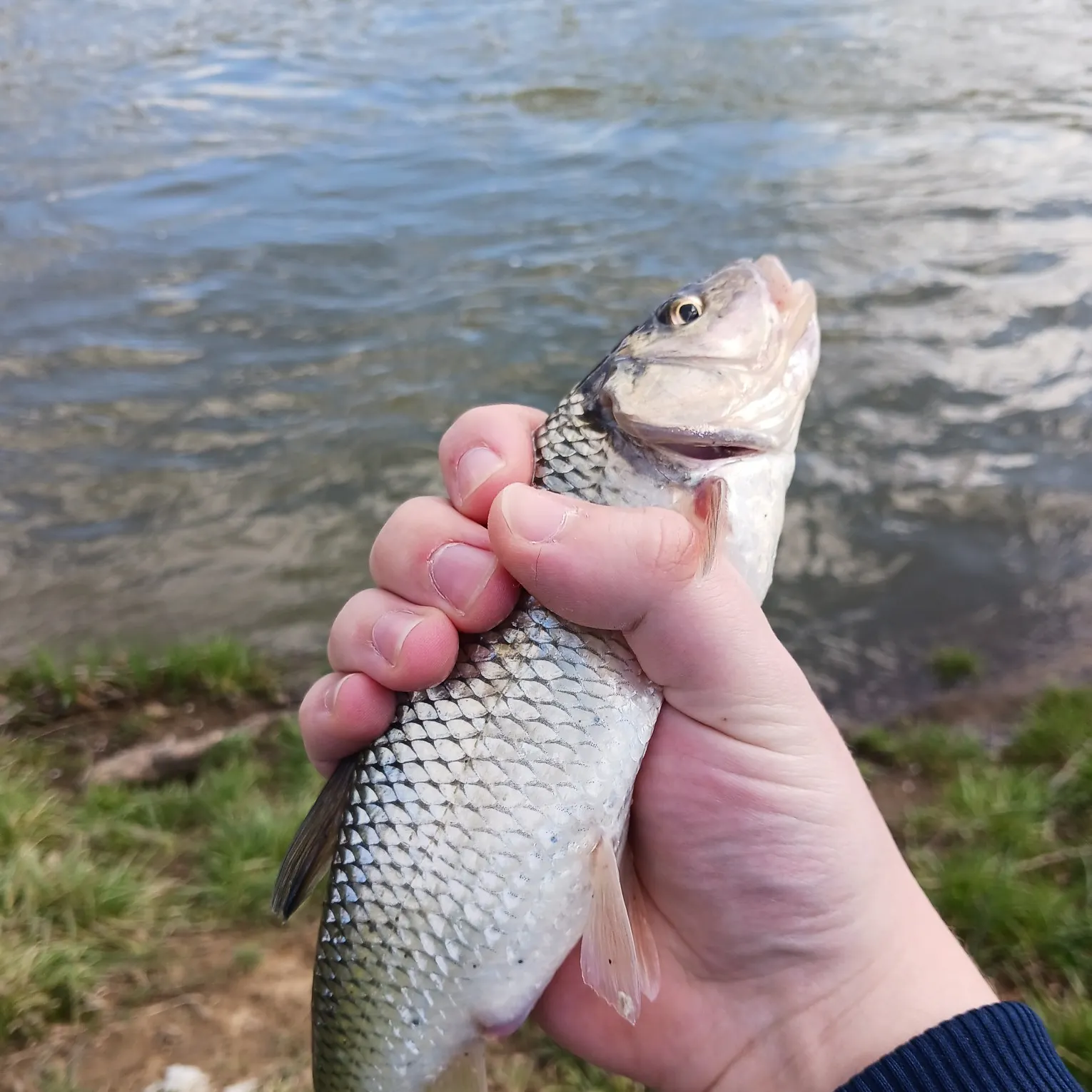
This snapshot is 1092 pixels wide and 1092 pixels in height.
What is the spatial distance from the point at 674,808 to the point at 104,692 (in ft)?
13.4

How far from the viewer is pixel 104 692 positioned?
527 centimetres

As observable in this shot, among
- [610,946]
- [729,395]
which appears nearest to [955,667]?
[729,395]

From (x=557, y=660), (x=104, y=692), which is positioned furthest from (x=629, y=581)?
(x=104, y=692)

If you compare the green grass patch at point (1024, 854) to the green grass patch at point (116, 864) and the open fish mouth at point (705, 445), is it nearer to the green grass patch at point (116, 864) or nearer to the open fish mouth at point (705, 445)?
the open fish mouth at point (705, 445)

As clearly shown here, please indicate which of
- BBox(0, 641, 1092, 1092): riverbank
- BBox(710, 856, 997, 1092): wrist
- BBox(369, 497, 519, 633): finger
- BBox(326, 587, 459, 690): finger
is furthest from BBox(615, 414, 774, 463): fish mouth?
BBox(0, 641, 1092, 1092): riverbank

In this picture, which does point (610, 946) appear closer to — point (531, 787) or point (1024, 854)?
point (531, 787)

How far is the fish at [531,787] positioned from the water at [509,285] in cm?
412

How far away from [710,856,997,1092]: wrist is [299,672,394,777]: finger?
4.10 ft

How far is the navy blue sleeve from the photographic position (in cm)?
191

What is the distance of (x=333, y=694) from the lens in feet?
8.13

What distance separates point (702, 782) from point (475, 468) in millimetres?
1009

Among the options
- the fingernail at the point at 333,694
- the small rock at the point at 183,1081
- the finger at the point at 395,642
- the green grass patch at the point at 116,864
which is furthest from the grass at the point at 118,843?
the finger at the point at 395,642

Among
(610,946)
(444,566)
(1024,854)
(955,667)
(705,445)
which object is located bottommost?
(955,667)

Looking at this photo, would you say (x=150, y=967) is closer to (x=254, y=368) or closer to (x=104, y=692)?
(x=104, y=692)
